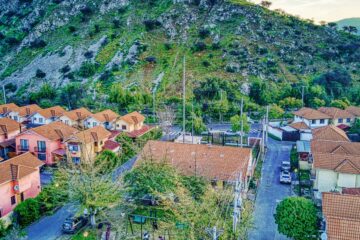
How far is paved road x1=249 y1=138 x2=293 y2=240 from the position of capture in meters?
24.4

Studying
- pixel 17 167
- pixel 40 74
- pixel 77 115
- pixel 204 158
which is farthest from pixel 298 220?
pixel 40 74

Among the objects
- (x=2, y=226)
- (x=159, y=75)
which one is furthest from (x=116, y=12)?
(x=2, y=226)

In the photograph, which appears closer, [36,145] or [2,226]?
[2,226]

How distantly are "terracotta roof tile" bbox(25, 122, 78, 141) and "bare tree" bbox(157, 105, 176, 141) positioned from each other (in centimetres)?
1405

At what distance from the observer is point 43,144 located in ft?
128

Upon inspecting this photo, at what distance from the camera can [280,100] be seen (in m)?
64.7

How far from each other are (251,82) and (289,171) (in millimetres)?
38924

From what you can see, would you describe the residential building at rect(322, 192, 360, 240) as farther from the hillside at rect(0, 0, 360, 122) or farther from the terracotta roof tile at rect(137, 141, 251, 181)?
the hillside at rect(0, 0, 360, 122)

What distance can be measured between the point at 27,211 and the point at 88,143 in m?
13.4

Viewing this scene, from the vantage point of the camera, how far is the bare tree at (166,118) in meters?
52.5

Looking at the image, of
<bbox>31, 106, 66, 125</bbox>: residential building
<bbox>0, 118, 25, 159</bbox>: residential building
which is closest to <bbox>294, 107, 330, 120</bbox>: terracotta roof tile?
<bbox>31, 106, 66, 125</bbox>: residential building

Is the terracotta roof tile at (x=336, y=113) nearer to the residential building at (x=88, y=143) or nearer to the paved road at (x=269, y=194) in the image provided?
the paved road at (x=269, y=194)

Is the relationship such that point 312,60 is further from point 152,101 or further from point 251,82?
point 152,101

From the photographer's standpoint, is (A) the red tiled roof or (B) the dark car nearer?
(B) the dark car
